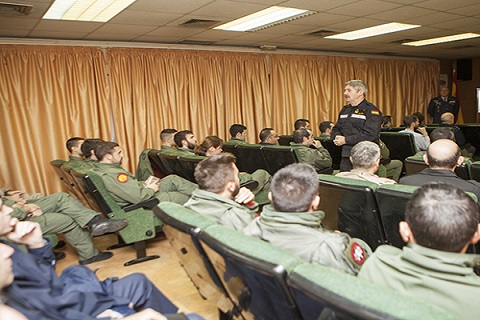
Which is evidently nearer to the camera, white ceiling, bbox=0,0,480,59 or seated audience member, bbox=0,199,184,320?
seated audience member, bbox=0,199,184,320

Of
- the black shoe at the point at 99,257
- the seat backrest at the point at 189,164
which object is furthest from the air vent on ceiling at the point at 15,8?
the black shoe at the point at 99,257

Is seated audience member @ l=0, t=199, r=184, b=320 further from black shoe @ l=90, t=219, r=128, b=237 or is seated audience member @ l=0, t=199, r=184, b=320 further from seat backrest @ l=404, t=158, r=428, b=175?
seat backrest @ l=404, t=158, r=428, b=175

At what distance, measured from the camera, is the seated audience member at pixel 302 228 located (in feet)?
4.19

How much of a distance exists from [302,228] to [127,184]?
2087 mm

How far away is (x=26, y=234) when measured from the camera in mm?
1752

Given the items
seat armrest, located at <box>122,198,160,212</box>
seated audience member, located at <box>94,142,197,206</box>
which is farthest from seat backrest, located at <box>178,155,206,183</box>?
seat armrest, located at <box>122,198,160,212</box>

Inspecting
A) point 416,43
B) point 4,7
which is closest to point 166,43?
point 4,7

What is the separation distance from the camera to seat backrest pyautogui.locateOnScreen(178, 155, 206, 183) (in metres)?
3.55

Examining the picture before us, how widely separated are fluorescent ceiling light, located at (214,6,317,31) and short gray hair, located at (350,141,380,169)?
7.10ft

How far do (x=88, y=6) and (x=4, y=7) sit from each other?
27.1 inches

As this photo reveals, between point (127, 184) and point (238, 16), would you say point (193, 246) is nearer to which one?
point (127, 184)

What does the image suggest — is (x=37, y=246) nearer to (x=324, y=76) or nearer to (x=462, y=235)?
(x=462, y=235)

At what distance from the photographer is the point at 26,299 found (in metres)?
1.30

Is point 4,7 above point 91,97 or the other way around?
above
